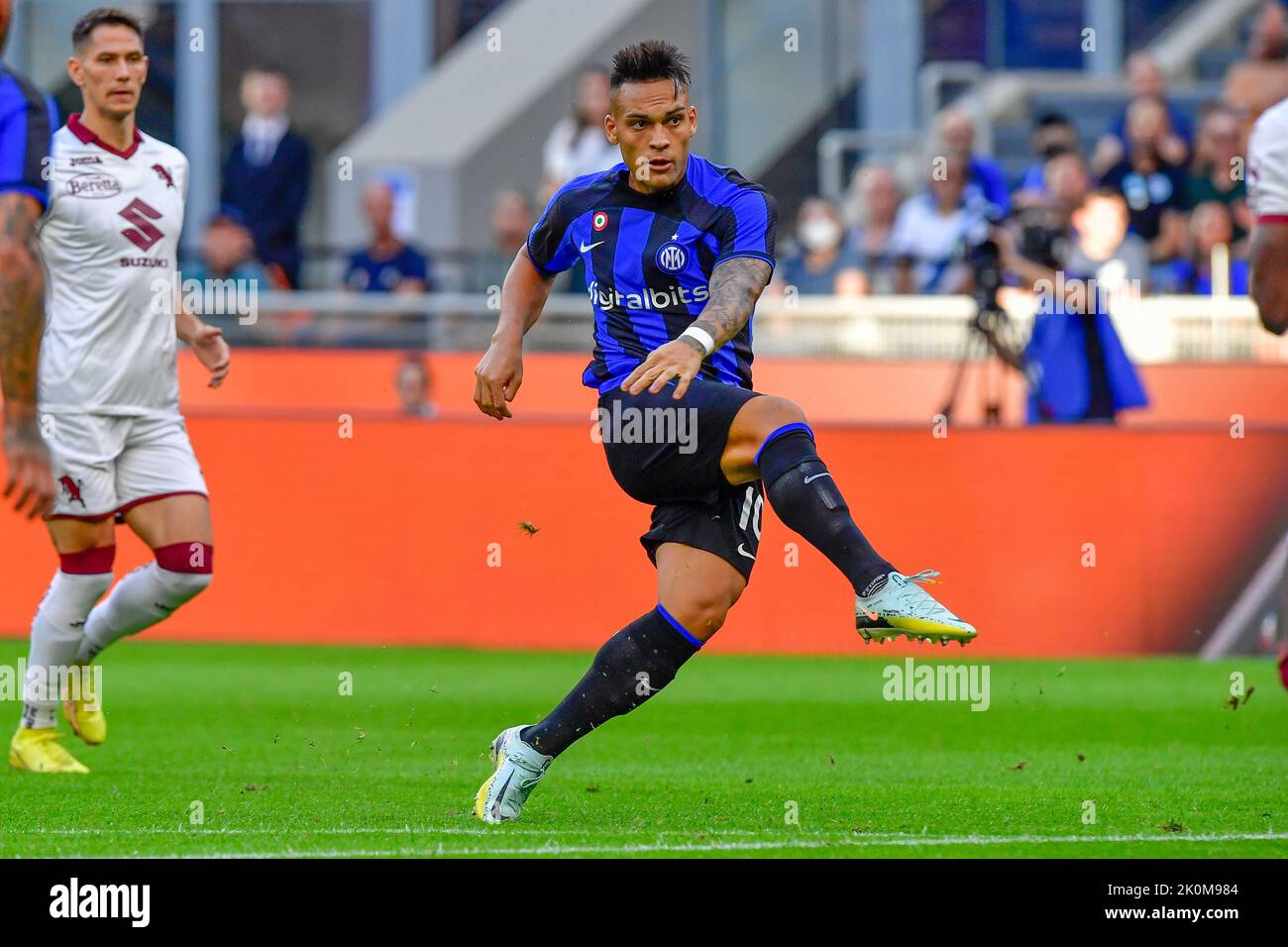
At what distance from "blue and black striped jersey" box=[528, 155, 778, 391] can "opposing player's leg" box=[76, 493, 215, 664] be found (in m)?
2.19

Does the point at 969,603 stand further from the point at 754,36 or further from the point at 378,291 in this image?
the point at 754,36

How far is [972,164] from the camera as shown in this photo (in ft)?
53.5

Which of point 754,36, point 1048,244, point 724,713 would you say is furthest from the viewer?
point 754,36

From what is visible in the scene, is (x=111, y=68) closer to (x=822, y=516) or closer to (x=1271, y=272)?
(x=822, y=516)

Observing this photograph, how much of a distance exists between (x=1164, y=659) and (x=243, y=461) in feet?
19.0

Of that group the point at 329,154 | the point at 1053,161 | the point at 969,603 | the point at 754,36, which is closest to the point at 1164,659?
the point at 969,603

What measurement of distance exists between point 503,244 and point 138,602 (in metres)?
8.64

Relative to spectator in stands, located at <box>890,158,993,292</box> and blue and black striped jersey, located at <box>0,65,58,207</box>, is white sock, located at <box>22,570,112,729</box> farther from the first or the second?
spectator in stands, located at <box>890,158,993,292</box>

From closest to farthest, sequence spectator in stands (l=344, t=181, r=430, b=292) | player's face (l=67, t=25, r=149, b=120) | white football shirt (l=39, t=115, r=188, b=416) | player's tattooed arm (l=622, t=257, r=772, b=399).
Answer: player's tattooed arm (l=622, t=257, r=772, b=399) < player's face (l=67, t=25, r=149, b=120) < white football shirt (l=39, t=115, r=188, b=416) < spectator in stands (l=344, t=181, r=430, b=292)

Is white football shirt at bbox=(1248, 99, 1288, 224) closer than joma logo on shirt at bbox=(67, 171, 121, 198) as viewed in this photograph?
Yes

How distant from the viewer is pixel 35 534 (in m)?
13.6

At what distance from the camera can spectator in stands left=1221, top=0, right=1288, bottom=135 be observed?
53.3 feet
